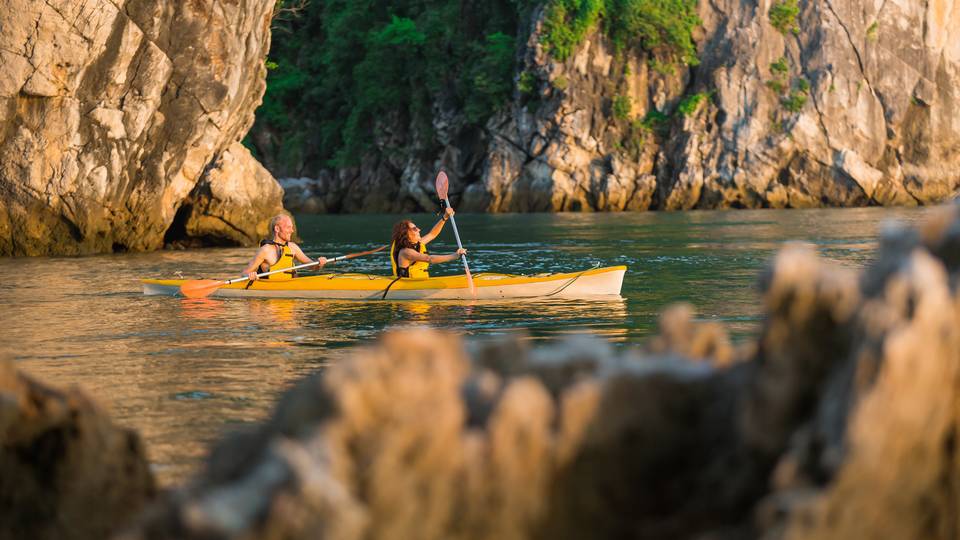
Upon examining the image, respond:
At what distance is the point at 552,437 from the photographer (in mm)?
2711

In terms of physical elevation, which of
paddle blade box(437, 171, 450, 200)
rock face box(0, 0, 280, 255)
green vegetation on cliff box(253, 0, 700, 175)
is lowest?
paddle blade box(437, 171, 450, 200)

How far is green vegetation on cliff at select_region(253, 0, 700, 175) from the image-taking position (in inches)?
1873

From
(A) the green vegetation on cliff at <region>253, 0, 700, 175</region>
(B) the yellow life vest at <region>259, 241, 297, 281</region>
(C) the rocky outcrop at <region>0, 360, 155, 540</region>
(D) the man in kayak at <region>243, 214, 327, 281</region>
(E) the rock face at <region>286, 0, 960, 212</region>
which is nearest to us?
(C) the rocky outcrop at <region>0, 360, 155, 540</region>

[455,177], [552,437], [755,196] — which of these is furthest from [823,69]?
[552,437]

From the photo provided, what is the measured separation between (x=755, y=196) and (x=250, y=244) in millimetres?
24332

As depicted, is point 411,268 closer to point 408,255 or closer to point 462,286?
point 408,255

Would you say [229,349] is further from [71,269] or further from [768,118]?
[768,118]

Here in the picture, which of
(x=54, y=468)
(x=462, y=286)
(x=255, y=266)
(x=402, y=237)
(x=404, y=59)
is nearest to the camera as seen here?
(x=54, y=468)

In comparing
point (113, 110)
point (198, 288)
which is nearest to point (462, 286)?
point (198, 288)

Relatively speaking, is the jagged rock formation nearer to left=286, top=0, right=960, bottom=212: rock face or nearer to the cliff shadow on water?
the cliff shadow on water

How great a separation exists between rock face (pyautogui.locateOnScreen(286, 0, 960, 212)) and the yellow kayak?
32.0 metres

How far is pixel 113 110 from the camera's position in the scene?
2239 centimetres

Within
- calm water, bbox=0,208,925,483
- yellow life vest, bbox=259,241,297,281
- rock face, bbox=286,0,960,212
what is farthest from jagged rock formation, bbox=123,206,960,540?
rock face, bbox=286,0,960,212

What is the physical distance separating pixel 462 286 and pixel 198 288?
3406mm
